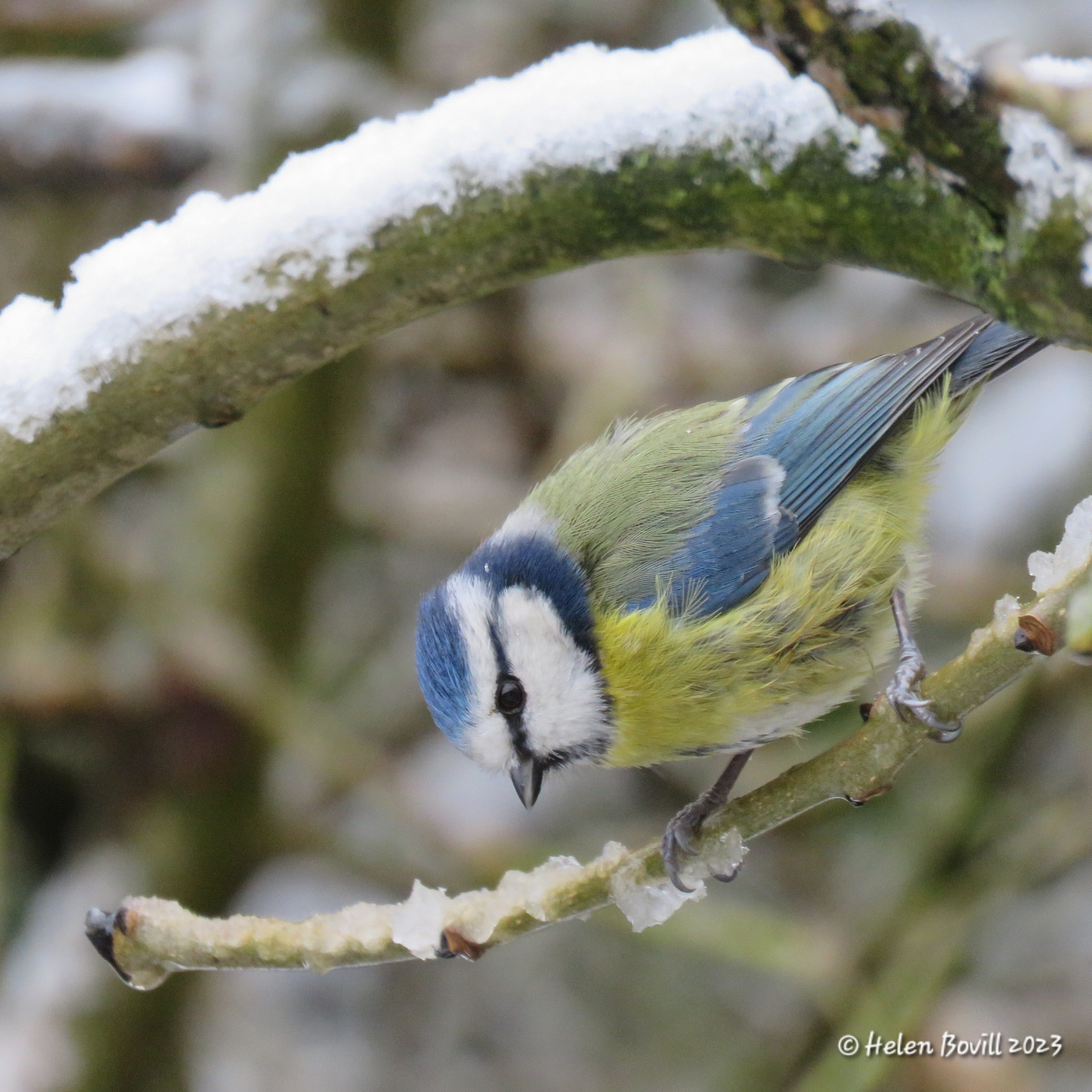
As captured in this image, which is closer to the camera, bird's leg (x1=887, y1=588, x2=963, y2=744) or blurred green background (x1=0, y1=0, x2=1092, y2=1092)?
bird's leg (x1=887, y1=588, x2=963, y2=744)

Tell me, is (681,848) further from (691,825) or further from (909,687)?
(909,687)

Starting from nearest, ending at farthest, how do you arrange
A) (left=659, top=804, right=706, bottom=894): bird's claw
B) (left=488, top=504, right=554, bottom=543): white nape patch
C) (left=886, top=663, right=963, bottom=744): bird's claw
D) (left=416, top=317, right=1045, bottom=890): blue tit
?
(left=886, top=663, right=963, bottom=744): bird's claw, (left=659, top=804, right=706, bottom=894): bird's claw, (left=416, top=317, right=1045, bottom=890): blue tit, (left=488, top=504, right=554, bottom=543): white nape patch

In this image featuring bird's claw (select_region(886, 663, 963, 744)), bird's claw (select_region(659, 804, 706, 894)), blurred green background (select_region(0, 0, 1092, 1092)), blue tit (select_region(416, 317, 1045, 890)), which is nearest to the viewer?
bird's claw (select_region(886, 663, 963, 744))

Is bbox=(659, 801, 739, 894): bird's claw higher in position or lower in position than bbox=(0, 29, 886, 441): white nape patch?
lower

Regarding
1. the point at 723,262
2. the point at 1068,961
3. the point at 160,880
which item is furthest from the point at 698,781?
the point at 723,262

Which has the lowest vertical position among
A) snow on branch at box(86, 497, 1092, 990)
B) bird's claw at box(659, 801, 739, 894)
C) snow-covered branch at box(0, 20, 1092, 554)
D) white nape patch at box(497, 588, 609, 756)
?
bird's claw at box(659, 801, 739, 894)

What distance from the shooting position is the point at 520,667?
1.61 meters

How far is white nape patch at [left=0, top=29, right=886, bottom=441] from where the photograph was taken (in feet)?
2.99

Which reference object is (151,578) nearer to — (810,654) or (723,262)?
(810,654)

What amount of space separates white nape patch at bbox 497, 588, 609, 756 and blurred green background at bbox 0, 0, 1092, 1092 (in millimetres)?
279

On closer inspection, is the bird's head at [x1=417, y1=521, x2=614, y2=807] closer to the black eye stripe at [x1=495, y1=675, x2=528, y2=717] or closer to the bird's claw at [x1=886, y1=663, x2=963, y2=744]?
the black eye stripe at [x1=495, y1=675, x2=528, y2=717]

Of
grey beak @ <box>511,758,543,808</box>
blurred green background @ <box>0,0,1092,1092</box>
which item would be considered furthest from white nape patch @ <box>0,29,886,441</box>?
blurred green background @ <box>0,0,1092,1092</box>

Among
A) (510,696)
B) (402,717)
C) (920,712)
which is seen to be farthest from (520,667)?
(402,717)

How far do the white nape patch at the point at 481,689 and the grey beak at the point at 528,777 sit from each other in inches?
0.7
